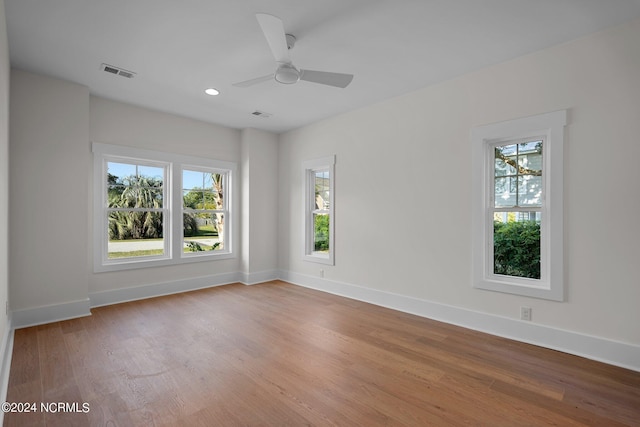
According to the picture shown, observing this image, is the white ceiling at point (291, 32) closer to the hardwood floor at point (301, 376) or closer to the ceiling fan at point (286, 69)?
the ceiling fan at point (286, 69)

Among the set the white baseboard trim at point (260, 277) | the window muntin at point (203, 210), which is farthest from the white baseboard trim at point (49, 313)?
the white baseboard trim at point (260, 277)

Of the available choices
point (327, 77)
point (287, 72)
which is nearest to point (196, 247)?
point (287, 72)

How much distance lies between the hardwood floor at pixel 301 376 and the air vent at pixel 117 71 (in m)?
2.77

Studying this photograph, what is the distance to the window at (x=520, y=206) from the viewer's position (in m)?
2.83

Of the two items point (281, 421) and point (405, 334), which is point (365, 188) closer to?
point (405, 334)

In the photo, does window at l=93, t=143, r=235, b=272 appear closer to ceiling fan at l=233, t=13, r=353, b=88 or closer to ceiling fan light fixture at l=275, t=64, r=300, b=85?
ceiling fan at l=233, t=13, r=353, b=88

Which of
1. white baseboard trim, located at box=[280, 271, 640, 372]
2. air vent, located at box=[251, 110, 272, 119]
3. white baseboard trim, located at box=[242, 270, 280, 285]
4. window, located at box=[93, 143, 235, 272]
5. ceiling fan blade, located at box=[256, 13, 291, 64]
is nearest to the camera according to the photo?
ceiling fan blade, located at box=[256, 13, 291, 64]

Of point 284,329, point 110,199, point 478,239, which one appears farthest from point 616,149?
point 110,199

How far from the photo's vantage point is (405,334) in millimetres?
3189

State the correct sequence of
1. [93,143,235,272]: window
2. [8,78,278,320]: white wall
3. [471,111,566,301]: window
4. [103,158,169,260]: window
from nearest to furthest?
[471,111,566,301]: window
[8,78,278,320]: white wall
[93,143,235,272]: window
[103,158,169,260]: window

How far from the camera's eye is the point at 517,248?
3203mm

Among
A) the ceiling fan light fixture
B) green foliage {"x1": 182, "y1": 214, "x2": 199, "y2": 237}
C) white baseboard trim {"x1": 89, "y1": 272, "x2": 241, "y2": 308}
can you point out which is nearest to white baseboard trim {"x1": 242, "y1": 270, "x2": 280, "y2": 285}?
white baseboard trim {"x1": 89, "y1": 272, "x2": 241, "y2": 308}

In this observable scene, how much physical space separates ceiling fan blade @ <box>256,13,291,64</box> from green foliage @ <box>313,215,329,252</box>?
3.06 metres

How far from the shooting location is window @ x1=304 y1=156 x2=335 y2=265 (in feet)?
16.9
